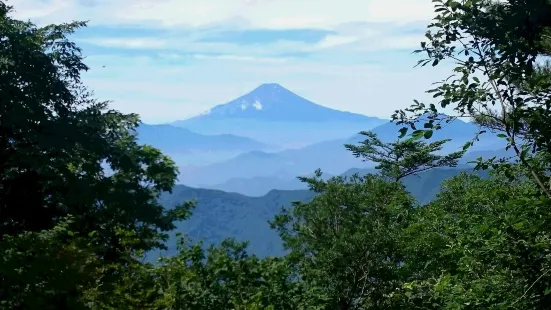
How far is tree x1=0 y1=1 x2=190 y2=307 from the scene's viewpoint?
59.4 ft

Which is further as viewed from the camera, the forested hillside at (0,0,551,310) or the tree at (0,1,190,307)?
the tree at (0,1,190,307)

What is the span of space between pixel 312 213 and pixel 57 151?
8983 millimetres

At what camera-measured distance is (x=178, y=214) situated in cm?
2419

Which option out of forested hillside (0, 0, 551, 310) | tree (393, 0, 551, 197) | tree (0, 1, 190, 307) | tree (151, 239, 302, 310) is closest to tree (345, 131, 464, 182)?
forested hillside (0, 0, 551, 310)

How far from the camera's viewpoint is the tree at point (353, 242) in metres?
13.8

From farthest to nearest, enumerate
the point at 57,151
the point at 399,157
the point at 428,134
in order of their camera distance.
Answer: the point at 399,157 → the point at 57,151 → the point at 428,134

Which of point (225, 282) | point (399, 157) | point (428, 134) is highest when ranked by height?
point (428, 134)

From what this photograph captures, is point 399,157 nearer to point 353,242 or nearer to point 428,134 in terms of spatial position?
point 353,242

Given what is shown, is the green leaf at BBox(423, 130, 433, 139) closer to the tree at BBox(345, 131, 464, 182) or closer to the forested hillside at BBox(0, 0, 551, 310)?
the forested hillside at BBox(0, 0, 551, 310)

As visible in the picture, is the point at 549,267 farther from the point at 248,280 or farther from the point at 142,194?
the point at 142,194

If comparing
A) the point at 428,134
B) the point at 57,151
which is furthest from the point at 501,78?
the point at 57,151

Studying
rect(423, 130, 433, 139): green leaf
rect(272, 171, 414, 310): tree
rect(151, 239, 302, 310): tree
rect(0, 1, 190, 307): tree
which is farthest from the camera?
rect(0, 1, 190, 307): tree

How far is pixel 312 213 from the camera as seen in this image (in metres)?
15.3

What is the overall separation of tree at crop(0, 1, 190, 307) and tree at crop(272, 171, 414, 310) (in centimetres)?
574
